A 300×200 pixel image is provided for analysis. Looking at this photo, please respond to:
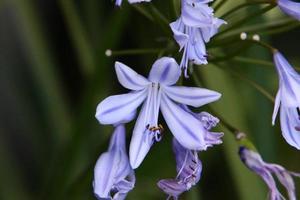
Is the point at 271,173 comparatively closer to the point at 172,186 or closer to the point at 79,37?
the point at 172,186

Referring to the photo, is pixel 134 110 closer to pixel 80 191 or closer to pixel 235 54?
pixel 235 54

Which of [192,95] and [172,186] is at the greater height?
[192,95]

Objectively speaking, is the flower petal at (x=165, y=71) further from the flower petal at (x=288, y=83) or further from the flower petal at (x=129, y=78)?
the flower petal at (x=288, y=83)

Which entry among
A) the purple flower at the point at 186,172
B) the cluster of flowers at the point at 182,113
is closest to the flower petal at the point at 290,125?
the cluster of flowers at the point at 182,113

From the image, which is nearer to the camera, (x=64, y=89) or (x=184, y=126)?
(x=184, y=126)

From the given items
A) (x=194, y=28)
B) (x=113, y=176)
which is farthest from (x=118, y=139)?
(x=194, y=28)

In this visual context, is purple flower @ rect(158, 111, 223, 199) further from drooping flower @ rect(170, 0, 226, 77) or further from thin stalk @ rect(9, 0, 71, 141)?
thin stalk @ rect(9, 0, 71, 141)
